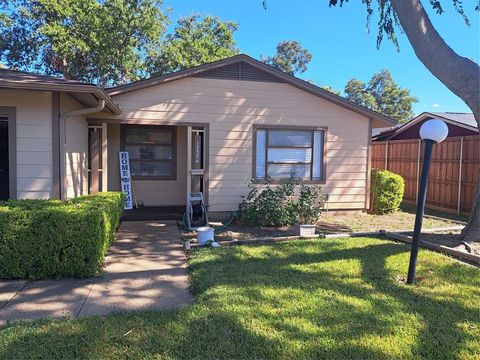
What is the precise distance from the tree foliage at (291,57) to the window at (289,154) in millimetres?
31793

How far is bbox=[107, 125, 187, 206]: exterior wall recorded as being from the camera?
9.39 meters

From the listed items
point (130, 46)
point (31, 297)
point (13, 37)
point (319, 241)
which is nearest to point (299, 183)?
point (319, 241)

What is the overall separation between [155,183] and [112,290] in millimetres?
5912

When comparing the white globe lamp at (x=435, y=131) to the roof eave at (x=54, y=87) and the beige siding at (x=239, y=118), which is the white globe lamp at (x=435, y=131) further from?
the beige siding at (x=239, y=118)

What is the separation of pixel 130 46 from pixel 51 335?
19.9 meters

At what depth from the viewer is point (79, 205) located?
4832 millimetres

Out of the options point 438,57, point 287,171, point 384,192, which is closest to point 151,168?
point 287,171

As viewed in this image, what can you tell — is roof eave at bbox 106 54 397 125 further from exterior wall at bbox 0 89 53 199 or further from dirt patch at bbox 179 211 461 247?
dirt patch at bbox 179 211 461 247

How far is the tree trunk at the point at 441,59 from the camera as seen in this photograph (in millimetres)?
5672

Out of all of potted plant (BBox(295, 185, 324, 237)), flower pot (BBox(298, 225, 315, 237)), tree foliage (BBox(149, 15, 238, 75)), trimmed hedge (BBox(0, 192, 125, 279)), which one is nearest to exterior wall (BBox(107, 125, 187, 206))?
potted plant (BBox(295, 185, 324, 237))

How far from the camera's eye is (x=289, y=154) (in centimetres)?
892

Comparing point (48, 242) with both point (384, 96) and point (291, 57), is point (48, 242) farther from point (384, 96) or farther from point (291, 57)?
point (384, 96)

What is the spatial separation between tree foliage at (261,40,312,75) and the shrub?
102ft

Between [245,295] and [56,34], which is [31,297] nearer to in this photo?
Answer: [245,295]
